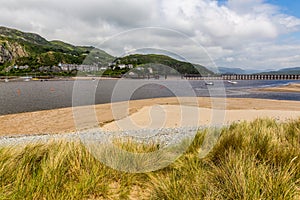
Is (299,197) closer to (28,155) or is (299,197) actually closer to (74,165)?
(74,165)

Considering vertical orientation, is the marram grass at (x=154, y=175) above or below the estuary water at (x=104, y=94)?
above

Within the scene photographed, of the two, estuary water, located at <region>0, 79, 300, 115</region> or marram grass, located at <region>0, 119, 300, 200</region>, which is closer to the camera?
marram grass, located at <region>0, 119, 300, 200</region>

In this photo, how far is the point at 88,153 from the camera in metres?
4.55

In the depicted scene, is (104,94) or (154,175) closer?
(154,175)

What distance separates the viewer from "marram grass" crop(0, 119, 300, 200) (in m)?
3.32

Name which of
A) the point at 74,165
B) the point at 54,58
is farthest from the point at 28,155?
the point at 54,58

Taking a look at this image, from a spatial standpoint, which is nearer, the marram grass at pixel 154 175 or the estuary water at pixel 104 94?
the marram grass at pixel 154 175

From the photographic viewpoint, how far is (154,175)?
4.45m

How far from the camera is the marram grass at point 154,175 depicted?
3316 mm

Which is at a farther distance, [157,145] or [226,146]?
[157,145]

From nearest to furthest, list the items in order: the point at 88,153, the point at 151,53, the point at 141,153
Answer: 1. the point at 88,153
2. the point at 141,153
3. the point at 151,53

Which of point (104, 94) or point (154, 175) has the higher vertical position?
point (154, 175)

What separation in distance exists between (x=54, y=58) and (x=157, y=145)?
549ft

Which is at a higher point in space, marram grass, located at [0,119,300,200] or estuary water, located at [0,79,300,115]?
marram grass, located at [0,119,300,200]
